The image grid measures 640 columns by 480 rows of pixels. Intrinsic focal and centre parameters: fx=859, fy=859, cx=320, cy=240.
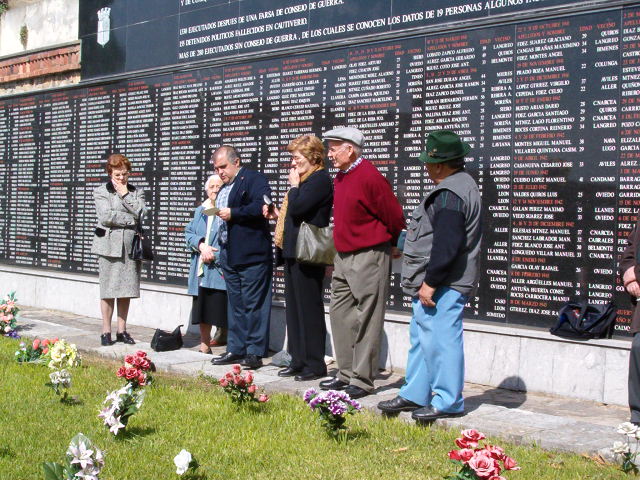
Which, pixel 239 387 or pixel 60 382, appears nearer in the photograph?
pixel 239 387

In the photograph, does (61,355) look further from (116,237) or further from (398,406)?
(398,406)

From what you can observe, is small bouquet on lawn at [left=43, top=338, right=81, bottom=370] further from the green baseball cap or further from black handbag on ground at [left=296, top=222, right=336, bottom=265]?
the green baseball cap

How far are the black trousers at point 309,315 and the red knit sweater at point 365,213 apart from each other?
27.4 inches

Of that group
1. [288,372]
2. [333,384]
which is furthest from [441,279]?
[288,372]

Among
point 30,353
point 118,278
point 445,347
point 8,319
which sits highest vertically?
point 118,278

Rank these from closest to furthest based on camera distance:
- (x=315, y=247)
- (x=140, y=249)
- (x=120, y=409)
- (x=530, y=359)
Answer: (x=120, y=409), (x=315, y=247), (x=530, y=359), (x=140, y=249)

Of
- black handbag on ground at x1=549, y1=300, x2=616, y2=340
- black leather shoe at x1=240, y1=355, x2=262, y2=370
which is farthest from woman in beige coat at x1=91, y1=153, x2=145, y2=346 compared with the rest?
black handbag on ground at x1=549, y1=300, x2=616, y2=340

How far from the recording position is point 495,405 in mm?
5918

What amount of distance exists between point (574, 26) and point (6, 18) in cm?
916

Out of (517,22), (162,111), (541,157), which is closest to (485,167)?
(541,157)

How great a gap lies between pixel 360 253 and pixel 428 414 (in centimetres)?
131

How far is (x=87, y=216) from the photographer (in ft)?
35.9

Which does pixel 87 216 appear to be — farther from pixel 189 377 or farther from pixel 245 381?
pixel 245 381

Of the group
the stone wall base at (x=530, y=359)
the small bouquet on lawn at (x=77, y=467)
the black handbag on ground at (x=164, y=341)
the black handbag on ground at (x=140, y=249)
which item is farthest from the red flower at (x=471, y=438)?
the black handbag on ground at (x=140, y=249)
